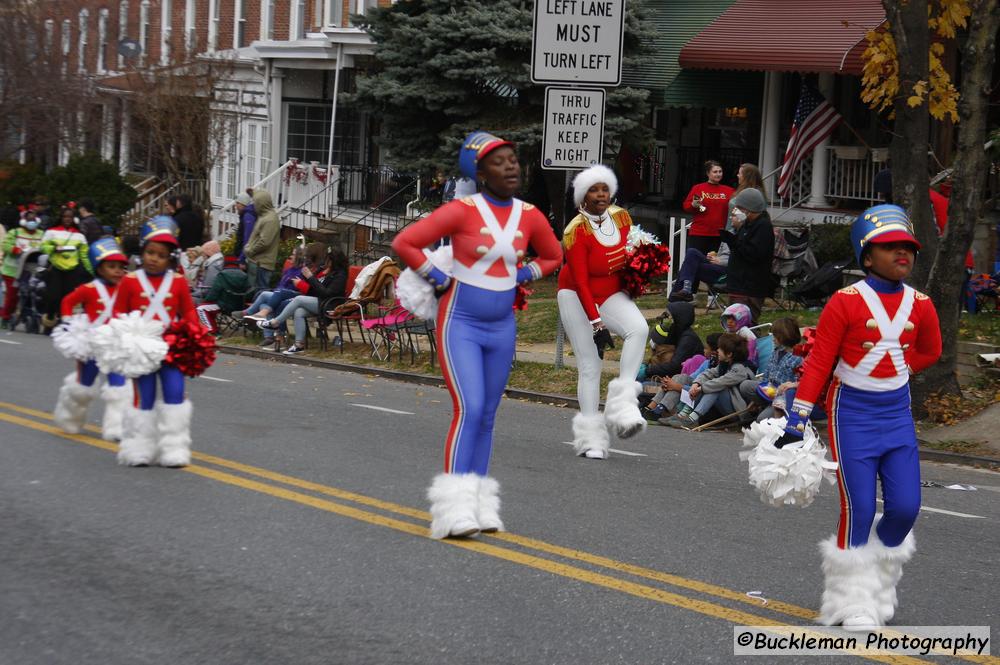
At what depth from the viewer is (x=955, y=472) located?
1143 centimetres

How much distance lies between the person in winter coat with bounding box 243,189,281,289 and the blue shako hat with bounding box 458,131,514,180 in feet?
45.6

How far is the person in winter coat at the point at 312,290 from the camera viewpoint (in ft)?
63.9

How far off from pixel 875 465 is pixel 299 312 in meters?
13.9

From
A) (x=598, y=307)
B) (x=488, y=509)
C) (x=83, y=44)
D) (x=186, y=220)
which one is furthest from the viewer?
(x=83, y=44)

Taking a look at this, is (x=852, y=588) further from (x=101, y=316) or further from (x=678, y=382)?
(x=678, y=382)

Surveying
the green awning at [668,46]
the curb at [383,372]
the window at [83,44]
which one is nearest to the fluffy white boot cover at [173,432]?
the curb at [383,372]

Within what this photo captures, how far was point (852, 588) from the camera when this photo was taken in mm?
6305

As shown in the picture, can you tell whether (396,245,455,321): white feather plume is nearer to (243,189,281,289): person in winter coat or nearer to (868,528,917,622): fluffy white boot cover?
(868,528,917,622): fluffy white boot cover

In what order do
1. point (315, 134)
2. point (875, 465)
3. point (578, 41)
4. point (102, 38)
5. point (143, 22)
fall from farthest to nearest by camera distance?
1. point (143, 22)
2. point (102, 38)
3. point (315, 134)
4. point (578, 41)
5. point (875, 465)

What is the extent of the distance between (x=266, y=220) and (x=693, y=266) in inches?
282

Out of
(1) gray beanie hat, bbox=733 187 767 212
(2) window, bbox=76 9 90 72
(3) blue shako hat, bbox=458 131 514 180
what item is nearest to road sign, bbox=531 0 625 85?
(1) gray beanie hat, bbox=733 187 767 212

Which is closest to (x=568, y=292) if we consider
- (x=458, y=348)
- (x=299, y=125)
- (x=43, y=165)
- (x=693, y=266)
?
(x=458, y=348)

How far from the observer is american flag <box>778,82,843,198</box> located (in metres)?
23.6

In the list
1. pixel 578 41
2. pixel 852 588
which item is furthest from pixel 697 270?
pixel 852 588
